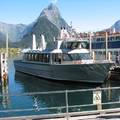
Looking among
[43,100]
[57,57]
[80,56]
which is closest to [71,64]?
[80,56]

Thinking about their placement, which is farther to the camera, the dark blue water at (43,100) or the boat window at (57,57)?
the boat window at (57,57)

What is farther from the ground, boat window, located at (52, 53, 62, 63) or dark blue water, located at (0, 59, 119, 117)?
boat window, located at (52, 53, 62, 63)

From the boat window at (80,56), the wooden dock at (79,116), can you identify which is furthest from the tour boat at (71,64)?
the wooden dock at (79,116)

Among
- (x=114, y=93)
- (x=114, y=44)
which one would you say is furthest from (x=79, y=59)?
(x=114, y=44)

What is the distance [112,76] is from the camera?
46.5 m

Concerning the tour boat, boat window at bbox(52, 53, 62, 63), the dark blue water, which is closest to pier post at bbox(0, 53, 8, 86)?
the dark blue water

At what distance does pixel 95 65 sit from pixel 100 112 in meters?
28.2

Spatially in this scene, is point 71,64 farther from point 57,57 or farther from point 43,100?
point 43,100

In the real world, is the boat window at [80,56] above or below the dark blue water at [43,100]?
above

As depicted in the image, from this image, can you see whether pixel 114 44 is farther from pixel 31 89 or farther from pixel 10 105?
pixel 10 105

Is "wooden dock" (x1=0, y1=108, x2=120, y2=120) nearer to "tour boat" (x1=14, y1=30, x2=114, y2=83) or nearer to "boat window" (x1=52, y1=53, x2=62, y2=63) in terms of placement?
"tour boat" (x1=14, y1=30, x2=114, y2=83)

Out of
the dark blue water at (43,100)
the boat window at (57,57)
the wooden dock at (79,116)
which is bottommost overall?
the dark blue water at (43,100)

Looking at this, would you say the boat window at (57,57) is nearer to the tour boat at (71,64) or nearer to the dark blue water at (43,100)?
the tour boat at (71,64)

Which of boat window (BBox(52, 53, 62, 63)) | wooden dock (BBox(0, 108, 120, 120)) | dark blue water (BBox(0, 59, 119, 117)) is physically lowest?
dark blue water (BBox(0, 59, 119, 117))
